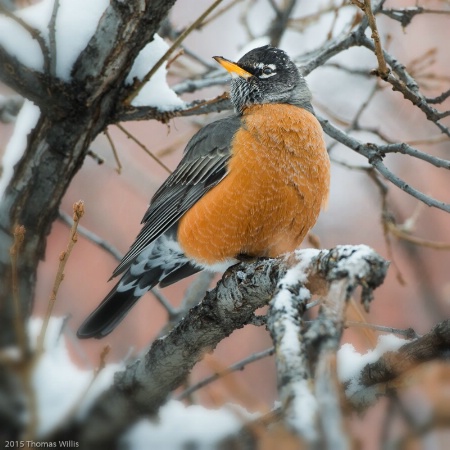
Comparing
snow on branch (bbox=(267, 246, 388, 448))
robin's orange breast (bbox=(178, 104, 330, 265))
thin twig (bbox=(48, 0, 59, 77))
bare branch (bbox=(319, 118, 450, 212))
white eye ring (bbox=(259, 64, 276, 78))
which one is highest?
white eye ring (bbox=(259, 64, 276, 78))

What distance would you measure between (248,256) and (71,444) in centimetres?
196

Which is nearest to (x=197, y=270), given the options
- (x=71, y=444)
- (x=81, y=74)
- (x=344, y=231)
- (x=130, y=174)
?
(x=130, y=174)

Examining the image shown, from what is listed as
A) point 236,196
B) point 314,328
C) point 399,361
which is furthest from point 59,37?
point 314,328

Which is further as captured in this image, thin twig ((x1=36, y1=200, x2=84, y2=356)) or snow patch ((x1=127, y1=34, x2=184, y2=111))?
snow patch ((x1=127, y1=34, x2=184, y2=111))

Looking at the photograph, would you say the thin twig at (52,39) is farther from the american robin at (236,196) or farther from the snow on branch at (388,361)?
the snow on branch at (388,361)

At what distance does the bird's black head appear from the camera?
460 cm

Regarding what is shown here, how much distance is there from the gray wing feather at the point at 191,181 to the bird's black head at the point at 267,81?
298mm

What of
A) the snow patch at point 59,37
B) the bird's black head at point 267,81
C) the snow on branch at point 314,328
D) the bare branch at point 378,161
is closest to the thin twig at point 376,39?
the bare branch at point 378,161

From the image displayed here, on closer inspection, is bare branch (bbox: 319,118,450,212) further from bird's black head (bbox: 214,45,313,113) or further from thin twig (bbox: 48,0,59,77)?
thin twig (bbox: 48,0,59,77)

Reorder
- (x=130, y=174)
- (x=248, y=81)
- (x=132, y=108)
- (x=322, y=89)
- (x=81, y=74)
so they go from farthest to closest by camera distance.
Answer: (x=322, y=89) < (x=130, y=174) < (x=248, y=81) < (x=132, y=108) < (x=81, y=74)

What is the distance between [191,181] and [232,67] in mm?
864

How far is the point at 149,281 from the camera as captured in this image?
172 inches

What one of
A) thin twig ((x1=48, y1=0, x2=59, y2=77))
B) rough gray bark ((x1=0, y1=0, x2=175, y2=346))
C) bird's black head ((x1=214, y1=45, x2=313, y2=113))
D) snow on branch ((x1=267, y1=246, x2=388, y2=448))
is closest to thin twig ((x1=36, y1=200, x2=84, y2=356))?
snow on branch ((x1=267, y1=246, x2=388, y2=448))

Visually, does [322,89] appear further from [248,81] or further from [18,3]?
[18,3]
